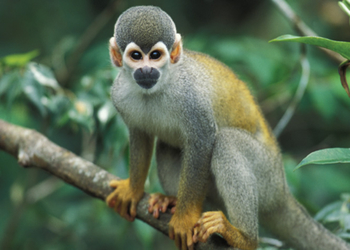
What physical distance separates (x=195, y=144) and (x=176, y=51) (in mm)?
835

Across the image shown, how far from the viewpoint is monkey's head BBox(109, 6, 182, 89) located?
3.05 m

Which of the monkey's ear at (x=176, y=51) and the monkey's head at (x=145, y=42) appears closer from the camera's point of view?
the monkey's head at (x=145, y=42)

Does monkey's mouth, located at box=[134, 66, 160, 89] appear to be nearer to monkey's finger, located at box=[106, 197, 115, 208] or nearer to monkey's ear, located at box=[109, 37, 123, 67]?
monkey's ear, located at box=[109, 37, 123, 67]

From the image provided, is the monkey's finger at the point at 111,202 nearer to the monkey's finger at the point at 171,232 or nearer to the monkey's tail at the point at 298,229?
the monkey's finger at the point at 171,232

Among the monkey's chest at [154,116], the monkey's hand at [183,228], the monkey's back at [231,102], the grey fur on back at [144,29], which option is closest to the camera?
the grey fur on back at [144,29]

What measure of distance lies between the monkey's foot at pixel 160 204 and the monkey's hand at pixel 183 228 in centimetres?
20

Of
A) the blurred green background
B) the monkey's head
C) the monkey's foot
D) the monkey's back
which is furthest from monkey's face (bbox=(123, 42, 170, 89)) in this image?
the monkey's foot

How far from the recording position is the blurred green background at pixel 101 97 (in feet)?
13.8

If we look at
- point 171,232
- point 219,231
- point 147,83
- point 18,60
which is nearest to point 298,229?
point 219,231

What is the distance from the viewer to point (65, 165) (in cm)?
384

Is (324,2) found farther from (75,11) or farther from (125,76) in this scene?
(125,76)

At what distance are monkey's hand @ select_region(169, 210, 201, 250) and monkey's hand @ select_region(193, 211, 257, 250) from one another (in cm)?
5

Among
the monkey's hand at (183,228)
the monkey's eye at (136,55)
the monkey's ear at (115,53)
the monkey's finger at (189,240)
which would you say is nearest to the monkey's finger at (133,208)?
the monkey's hand at (183,228)

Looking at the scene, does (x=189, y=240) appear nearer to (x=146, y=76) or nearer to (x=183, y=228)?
(x=183, y=228)
